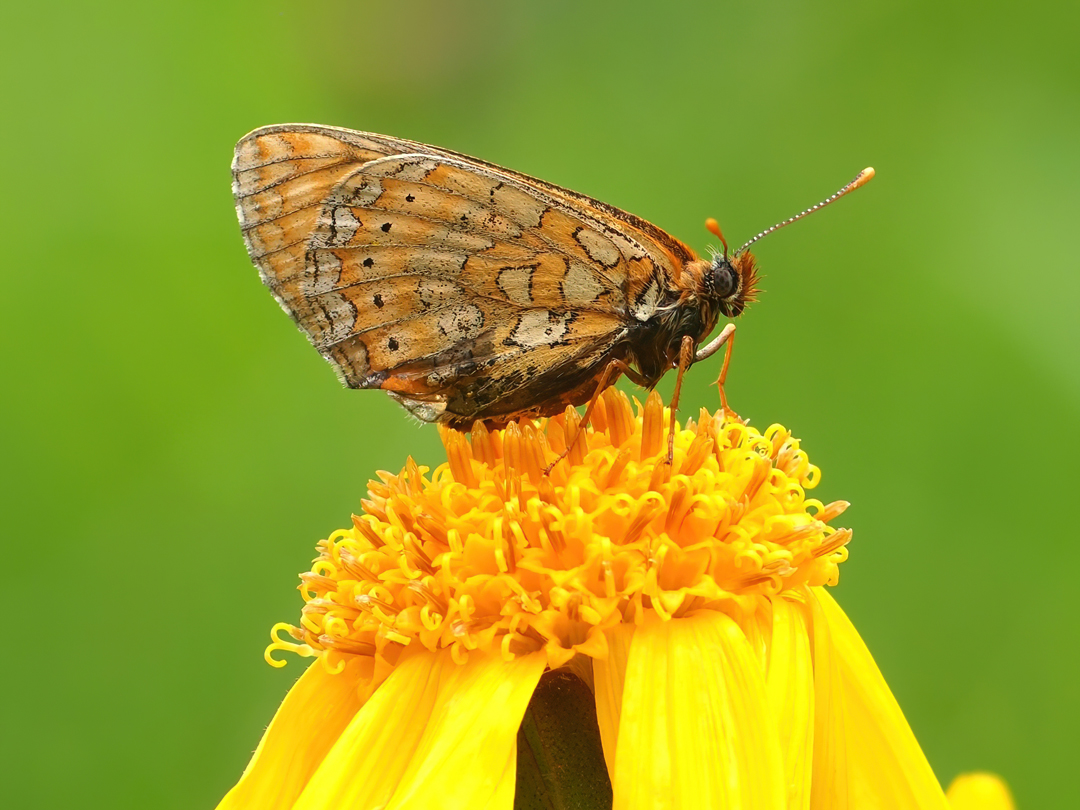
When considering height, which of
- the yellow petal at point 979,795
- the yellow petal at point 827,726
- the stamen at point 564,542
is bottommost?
the yellow petal at point 979,795

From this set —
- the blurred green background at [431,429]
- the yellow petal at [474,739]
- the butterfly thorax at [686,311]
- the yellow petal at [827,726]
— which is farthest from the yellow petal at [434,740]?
the blurred green background at [431,429]

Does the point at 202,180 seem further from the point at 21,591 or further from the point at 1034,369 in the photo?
the point at 1034,369

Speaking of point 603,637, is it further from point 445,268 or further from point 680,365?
point 445,268

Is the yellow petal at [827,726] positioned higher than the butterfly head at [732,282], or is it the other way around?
the butterfly head at [732,282]

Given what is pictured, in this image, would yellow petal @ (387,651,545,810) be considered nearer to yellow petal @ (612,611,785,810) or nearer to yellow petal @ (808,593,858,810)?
yellow petal @ (612,611,785,810)

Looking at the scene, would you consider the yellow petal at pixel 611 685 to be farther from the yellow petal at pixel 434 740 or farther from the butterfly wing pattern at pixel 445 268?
the butterfly wing pattern at pixel 445 268
